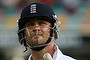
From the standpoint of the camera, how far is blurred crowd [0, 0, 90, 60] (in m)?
14.0

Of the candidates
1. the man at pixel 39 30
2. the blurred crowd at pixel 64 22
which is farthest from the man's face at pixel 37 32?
the blurred crowd at pixel 64 22

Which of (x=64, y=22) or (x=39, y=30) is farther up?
(x=39, y=30)

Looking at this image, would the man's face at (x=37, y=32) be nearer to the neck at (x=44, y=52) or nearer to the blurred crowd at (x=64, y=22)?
the neck at (x=44, y=52)

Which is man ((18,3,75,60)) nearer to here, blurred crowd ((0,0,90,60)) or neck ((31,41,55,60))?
neck ((31,41,55,60))

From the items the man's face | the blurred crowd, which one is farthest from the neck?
the blurred crowd

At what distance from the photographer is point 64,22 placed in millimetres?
14070

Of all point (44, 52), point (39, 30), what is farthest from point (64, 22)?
point (39, 30)

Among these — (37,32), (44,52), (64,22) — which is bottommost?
(64,22)

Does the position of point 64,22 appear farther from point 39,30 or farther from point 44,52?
point 39,30

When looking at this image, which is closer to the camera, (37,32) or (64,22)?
(37,32)

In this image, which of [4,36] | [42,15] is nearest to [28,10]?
[42,15]

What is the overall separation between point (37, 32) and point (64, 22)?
9896 millimetres

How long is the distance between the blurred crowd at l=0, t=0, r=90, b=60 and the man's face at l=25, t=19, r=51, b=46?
9520mm

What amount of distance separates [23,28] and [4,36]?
381 inches
